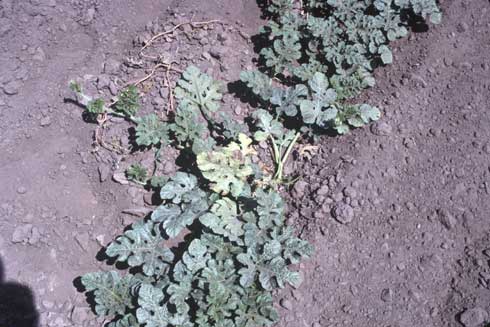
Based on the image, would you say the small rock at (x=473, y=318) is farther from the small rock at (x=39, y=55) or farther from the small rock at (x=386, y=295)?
the small rock at (x=39, y=55)

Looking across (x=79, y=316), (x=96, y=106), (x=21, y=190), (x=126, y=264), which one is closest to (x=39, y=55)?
(x=96, y=106)

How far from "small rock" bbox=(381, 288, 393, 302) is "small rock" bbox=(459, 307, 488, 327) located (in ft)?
1.48

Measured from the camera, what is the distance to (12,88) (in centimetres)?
435

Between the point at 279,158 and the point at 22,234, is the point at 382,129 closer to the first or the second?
the point at 279,158

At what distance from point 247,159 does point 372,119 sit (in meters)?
1.01

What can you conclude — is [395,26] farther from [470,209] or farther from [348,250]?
[348,250]

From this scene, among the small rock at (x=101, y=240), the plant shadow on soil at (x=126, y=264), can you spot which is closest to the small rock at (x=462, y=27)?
the plant shadow on soil at (x=126, y=264)

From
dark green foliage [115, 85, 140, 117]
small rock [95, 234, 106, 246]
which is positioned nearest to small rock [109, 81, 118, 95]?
dark green foliage [115, 85, 140, 117]

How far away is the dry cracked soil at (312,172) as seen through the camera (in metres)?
3.55

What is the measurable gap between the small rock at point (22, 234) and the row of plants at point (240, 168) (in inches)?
31.9

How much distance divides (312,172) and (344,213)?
462 mm

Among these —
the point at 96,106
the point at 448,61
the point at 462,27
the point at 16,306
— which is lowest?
the point at 16,306

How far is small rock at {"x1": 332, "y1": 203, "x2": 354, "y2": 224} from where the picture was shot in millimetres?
3721

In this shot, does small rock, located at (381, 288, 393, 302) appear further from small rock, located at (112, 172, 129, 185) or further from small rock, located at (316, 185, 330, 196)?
small rock, located at (112, 172, 129, 185)
